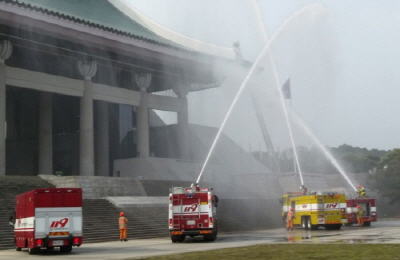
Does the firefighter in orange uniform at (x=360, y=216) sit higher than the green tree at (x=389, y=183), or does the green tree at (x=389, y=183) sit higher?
the green tree at (x=389, y=183)

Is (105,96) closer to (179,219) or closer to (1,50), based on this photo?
(1,50)

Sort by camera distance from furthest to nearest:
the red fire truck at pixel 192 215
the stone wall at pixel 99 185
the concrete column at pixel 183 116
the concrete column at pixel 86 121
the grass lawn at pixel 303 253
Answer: the concrete column at pixel 183 116
the concrete column at pixel 86 121
the stone wall at pixel 99 185
the red fire truck at pixel 192 215
the grass lawn at pixel 303 253

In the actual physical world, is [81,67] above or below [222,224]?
above

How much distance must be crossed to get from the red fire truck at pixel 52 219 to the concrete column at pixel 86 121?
3383 cm

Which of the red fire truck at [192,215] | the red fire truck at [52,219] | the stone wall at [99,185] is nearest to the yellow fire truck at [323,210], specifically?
the red fire truck at [192,215]

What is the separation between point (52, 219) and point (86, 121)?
1412 inches

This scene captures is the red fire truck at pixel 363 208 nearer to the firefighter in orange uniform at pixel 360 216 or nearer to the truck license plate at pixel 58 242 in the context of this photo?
the firefighter in orange uniform at pixel 360 216

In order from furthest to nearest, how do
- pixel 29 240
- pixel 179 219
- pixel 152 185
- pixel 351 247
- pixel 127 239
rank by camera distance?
1. pixel 152 185
2. pixel 127 239
3. pixel 179 219
4. pixel 29 240
5. pixel 351 247

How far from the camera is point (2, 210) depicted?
116 ft

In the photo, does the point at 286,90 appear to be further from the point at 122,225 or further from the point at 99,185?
the point at 122,225

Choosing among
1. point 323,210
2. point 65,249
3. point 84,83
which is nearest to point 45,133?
point 84,83

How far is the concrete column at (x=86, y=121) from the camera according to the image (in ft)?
195

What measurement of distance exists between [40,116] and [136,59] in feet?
42.1

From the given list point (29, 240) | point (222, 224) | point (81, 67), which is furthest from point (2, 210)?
point (81, 67)
